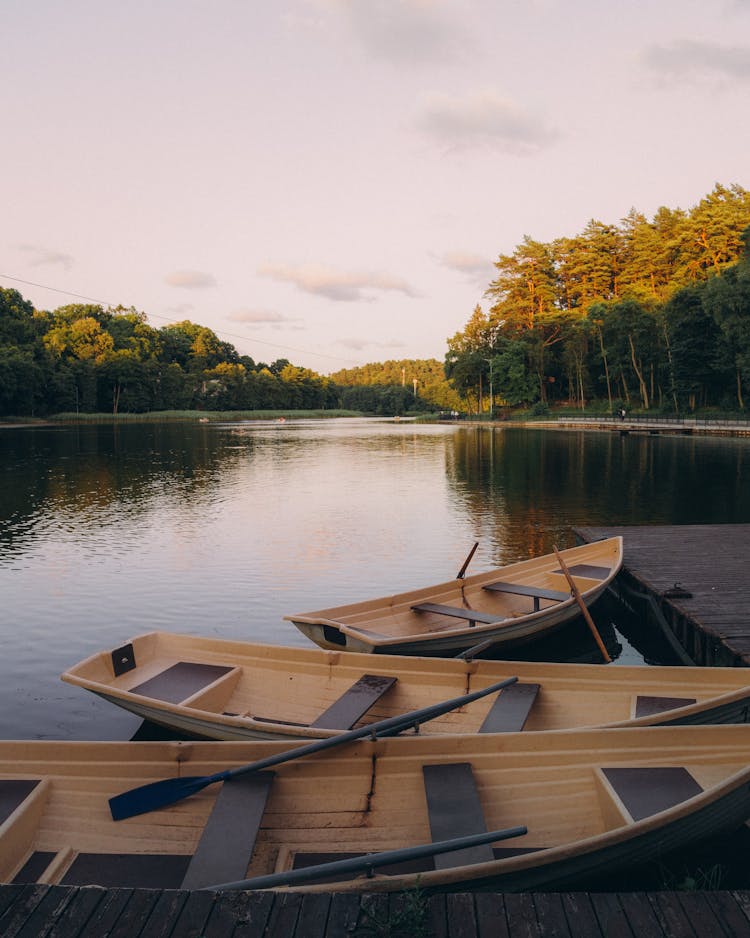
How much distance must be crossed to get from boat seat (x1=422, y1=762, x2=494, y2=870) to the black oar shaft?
182 millimetres

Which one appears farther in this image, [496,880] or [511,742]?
[511,742]

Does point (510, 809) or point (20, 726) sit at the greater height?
point (510, 809)

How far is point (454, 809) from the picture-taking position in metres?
4.04

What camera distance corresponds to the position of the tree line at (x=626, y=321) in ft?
186

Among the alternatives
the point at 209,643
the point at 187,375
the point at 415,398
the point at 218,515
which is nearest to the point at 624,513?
the point at 218,515

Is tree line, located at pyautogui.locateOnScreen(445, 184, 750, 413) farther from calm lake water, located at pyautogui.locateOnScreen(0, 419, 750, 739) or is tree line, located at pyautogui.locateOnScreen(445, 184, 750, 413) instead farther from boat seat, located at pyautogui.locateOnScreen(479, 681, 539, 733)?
boat seat, located at pyautogui.locateOnScreen(479, 681, 539, 733)

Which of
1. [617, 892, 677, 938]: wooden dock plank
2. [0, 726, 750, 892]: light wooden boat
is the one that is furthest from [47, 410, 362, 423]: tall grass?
[617, 892, 677, 938]: wooden dock plank

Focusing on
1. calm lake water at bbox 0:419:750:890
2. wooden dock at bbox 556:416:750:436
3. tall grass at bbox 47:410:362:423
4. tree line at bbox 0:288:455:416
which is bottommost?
calm lake water at bbox 0:419:750:890

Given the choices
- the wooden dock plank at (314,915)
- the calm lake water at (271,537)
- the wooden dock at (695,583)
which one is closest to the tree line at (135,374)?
the calm lake water at (271,537)

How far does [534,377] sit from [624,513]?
69.6 meters

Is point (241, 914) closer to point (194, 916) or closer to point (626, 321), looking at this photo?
point (194, 916)

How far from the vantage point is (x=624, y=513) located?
20438 millimetres

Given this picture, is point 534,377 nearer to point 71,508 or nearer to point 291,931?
point 71,508

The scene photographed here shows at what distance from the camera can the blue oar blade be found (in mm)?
4125
